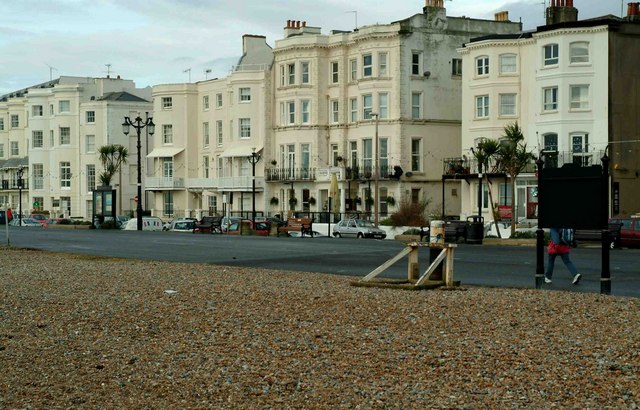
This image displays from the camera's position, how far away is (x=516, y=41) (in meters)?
59.3

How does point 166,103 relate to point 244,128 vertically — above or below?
above

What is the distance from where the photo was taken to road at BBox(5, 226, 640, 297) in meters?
22.2

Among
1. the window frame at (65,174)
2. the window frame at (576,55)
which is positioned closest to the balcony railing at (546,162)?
the window frame at (576,55)

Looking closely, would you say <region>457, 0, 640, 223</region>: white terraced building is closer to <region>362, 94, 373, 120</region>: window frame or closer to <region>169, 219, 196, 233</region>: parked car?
<region>362, 94, 373, 120</region>: window frame

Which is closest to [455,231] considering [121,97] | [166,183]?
[166,183]

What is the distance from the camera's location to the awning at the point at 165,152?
271 ft

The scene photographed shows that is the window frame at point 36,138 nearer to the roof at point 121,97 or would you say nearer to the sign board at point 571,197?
the roof at point 121,97

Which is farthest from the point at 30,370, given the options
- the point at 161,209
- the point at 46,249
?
the point at 161,209

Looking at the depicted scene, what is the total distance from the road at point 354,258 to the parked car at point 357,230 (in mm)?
13426

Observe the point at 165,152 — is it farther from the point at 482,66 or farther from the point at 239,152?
the point at 482,66

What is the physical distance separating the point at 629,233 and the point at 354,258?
14.1 m

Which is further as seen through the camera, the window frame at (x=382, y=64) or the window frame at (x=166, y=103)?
the window frame at (x=166, y=103)

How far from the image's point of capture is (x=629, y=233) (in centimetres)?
3972

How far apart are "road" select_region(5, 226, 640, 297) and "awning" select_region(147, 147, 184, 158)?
128ft
